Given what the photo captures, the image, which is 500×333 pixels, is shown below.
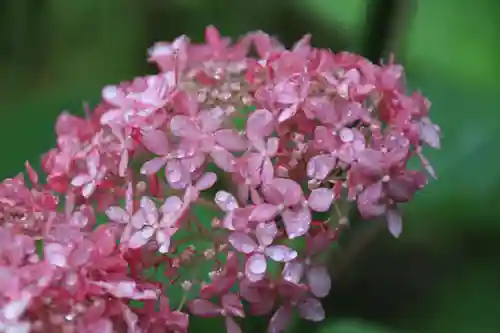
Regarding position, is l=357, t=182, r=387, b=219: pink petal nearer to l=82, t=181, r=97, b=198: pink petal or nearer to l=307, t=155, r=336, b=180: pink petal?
l=307, t=155, r=336, b=180: pink petal

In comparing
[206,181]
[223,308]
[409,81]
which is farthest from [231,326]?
[409,81]

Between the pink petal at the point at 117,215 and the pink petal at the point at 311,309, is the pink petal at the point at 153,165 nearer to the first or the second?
the pink petal at the point at 117,215

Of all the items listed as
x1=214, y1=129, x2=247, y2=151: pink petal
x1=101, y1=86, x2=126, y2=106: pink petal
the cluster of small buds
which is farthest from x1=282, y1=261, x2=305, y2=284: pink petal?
x1=101, y1=86, x2=126, y2=106: pink petal

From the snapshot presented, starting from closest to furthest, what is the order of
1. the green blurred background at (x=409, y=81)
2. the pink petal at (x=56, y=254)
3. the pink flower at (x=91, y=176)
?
the pink petal at (x=56, y=254) < the pink flower at (x=91, y=176) < the green blurred background at (x=409, y=81)

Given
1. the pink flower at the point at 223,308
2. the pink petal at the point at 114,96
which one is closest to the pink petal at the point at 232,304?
the pink flower at the point at 223,308

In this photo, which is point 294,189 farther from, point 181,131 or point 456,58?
point 456,58

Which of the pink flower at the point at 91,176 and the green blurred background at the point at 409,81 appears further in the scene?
the green blurred background at the point at 409,81

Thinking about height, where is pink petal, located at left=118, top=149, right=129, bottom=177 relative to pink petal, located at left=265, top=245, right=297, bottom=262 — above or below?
above
